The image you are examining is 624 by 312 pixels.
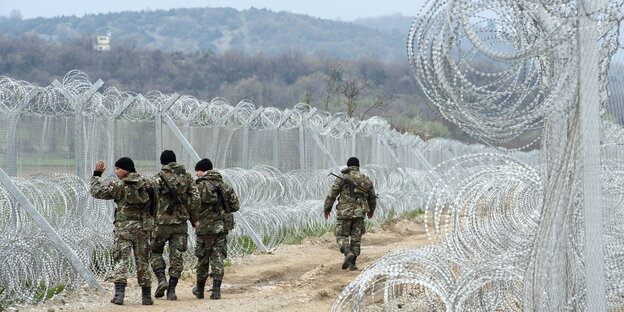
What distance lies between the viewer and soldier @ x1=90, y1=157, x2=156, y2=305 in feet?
26.2

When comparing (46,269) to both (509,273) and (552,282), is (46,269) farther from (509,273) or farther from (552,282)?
(552,282)

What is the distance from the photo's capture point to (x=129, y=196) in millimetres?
8039

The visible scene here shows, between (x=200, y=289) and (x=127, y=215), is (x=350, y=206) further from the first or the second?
(x=127, y=215)

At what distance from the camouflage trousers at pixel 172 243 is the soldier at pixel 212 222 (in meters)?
0.20

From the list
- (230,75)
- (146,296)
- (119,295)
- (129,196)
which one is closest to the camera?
(129,196)

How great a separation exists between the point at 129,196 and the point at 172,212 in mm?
622

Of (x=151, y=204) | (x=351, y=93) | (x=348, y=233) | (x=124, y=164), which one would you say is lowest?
(x=348, y=233)

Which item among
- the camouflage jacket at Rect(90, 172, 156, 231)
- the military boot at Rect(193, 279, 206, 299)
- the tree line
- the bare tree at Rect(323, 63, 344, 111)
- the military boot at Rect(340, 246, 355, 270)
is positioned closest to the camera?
the camouflage jacket at Rect(90, 172, 156, 231)

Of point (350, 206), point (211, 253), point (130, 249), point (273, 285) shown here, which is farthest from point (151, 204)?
point (350, 206)

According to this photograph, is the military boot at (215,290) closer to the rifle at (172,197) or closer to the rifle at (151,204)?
the rifle at (172,197)

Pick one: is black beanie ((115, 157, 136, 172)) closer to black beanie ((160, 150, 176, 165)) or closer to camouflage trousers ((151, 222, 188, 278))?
black beanie ((160, 150, 176, 165))

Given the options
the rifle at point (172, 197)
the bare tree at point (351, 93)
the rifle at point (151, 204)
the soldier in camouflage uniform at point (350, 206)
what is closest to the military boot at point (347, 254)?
the soldier in camouflage uniform at point (350, 206)

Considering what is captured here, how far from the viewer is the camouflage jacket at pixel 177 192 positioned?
8.52 metres

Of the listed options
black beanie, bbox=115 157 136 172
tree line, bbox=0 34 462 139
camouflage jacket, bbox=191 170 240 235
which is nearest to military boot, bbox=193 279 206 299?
camouflage jacket, bbox=191 170 240 235
